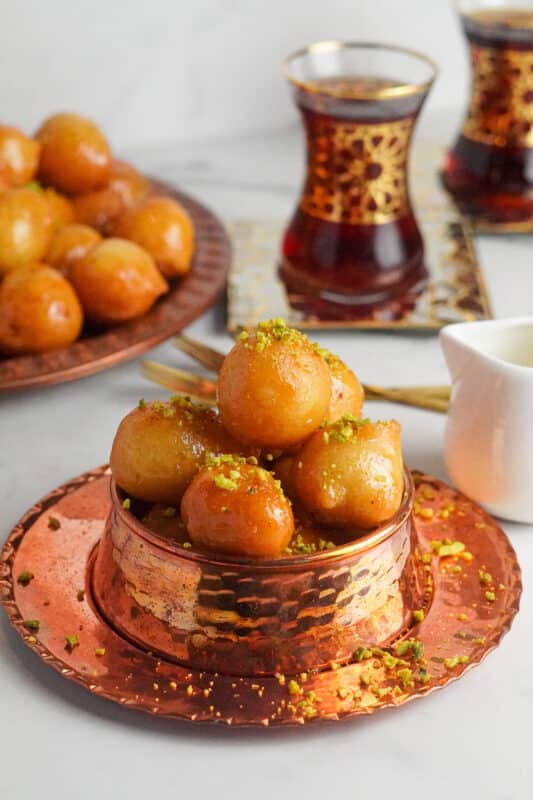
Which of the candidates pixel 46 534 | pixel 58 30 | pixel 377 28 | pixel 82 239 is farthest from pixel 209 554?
pixel 377 28

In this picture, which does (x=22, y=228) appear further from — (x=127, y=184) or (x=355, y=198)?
(x=355, y=198)

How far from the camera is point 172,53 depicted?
1314 millimetres

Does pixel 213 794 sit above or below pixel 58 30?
below

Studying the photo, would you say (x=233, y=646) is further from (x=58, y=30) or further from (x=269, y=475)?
(x=58, y=30)

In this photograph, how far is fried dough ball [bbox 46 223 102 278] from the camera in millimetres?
879

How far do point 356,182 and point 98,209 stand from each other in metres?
0.21

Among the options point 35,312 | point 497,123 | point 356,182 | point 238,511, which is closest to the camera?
point 238,511

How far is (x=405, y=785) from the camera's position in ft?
1.71

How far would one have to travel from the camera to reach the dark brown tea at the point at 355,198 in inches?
36.1

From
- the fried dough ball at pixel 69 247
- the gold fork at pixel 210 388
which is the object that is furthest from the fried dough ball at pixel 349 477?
the fried dough ball at pixel 69 247

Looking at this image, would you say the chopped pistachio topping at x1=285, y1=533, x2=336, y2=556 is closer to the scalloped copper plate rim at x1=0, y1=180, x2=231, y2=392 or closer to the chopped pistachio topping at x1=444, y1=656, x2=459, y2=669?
the chopped pistachio topping at x1=444, y1=656, x2=459, y2=669

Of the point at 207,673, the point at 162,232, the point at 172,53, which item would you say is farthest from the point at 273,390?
the point at 172,53

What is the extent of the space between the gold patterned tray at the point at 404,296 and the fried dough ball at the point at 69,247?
127mm

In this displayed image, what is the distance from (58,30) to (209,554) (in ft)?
2.77
